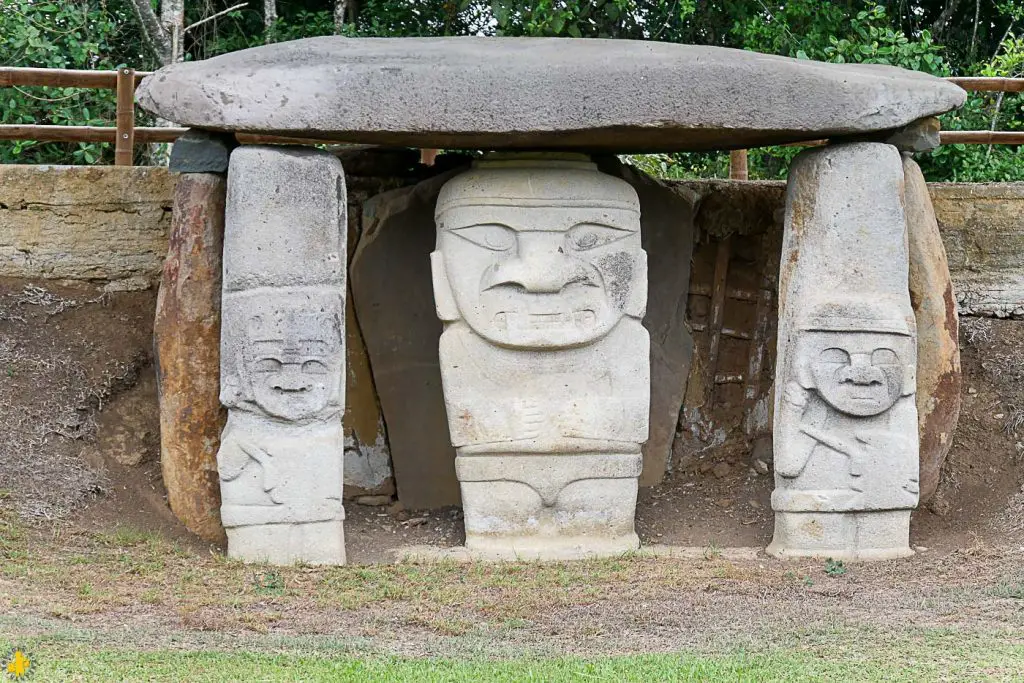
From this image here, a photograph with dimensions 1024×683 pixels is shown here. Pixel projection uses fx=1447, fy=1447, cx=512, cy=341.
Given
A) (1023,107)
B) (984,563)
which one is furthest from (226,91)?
(1023,107)

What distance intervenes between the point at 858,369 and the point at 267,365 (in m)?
2.56

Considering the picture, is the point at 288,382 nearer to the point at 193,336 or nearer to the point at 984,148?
the point at 193,336

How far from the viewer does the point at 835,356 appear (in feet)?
20.9

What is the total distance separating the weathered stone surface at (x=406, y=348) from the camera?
7.45 meters

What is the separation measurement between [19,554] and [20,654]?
1.62 meters

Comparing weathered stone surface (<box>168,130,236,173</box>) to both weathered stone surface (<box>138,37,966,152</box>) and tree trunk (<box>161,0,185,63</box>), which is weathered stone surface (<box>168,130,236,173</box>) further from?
tree trunk (<box>161,0,185,63</box>)

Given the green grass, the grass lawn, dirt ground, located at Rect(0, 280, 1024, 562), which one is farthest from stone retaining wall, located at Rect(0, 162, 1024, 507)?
the green grass

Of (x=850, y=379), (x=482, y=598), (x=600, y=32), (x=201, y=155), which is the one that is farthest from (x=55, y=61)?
(x=850, y=379)

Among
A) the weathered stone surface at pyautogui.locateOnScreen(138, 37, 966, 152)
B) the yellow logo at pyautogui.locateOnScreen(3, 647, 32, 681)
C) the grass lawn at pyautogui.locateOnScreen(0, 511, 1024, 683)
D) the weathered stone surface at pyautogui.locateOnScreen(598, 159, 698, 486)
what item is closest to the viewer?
the yellow logo at pyautogui.locateOnScreen(3, 647, 32, 681)

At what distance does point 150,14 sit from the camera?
34.7ft

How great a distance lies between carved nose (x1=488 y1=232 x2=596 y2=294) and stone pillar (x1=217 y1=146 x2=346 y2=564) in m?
0.79

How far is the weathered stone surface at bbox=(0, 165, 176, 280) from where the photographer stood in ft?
25.5

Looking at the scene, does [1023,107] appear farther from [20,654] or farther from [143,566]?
[20,654]

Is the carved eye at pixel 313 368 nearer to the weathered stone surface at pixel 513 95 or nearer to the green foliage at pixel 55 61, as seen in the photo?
the weathered stone surface at pixel 513 95
